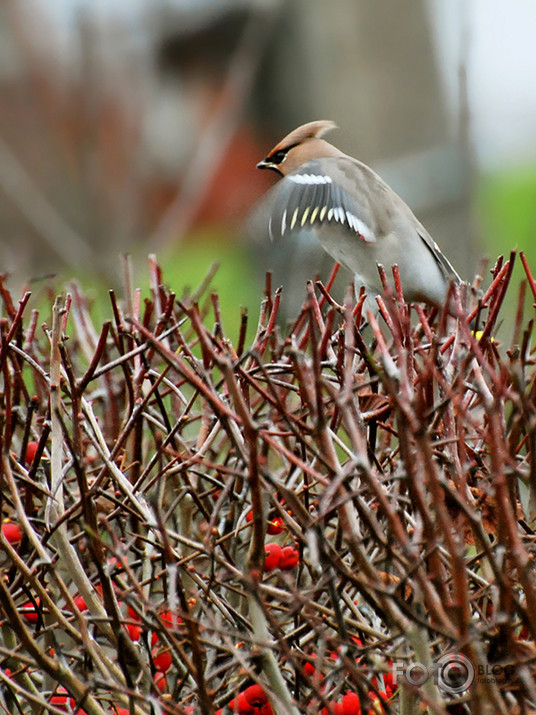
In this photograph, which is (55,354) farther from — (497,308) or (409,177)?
(409,177)

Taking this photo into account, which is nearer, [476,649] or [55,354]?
[476,649]

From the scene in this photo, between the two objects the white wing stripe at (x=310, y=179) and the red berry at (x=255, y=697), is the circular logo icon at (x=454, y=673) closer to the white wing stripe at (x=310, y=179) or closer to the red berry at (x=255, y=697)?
the red berry at (x=255, y=697)

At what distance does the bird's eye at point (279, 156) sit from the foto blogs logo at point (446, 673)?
284cm

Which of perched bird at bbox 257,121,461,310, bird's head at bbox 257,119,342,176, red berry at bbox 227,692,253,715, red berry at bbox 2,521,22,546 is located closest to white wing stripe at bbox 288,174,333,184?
perched bird at bbox 257,121,461,310

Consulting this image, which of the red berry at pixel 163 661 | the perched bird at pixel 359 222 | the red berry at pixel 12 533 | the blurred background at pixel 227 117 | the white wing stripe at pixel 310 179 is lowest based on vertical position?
the red berry at pixel 163 661

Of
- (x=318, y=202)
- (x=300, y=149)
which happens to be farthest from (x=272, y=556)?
(x=300, y=149)

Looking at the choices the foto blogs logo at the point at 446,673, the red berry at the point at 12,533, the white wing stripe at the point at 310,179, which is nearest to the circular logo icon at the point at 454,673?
the foto blogs logo at the point at 446,673

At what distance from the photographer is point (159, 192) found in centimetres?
1464

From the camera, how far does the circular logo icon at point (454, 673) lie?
60.8 inches

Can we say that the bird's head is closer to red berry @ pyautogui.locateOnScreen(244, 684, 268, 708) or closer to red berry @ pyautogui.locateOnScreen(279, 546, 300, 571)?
red berry @ pyautogui.locateOnScreen(279, 546, 300, 571)

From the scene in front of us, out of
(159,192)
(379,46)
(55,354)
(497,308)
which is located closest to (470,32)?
(497,308)

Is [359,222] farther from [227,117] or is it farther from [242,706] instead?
[227,117]

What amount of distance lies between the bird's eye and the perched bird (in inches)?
10.1

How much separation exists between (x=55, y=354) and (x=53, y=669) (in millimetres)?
487
